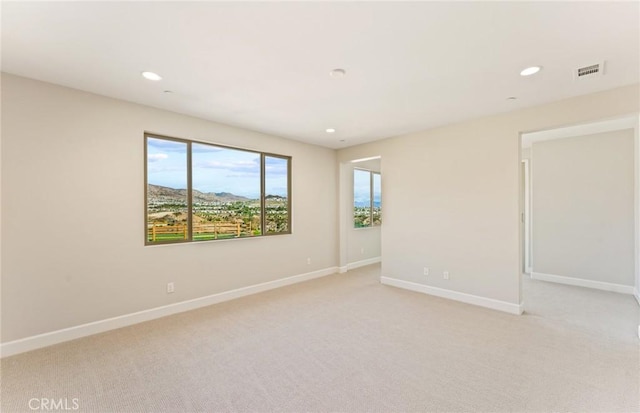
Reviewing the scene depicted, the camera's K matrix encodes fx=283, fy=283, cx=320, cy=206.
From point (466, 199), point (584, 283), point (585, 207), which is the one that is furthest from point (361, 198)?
point (584, 283)

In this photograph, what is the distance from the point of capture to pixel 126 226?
3.29m

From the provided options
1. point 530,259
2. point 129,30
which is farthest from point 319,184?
point 530,259

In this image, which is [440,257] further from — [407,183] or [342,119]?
[342,119]

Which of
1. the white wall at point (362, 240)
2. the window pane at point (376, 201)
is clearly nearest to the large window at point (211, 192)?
the white wall at point (362, 240)

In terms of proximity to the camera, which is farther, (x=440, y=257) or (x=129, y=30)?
(x=440, y=257)

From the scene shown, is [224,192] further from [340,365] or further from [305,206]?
[340,365]

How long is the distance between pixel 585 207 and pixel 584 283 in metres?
1.28

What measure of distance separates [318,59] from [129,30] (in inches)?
54.1

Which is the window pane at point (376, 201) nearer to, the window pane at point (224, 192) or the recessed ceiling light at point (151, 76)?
the window pane at point (224, 192)

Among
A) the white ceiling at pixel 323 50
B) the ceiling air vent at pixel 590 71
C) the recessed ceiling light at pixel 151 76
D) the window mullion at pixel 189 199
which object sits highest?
the recessed ceiling light at pixel 151 76

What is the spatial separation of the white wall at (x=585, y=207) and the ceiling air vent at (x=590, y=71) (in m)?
2.89

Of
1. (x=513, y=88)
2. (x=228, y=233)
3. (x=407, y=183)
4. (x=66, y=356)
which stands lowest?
(x=66, y=356)

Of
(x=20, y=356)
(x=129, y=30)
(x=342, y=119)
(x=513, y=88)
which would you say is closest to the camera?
(x=129, y=30)

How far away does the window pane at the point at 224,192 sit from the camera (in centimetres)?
401
